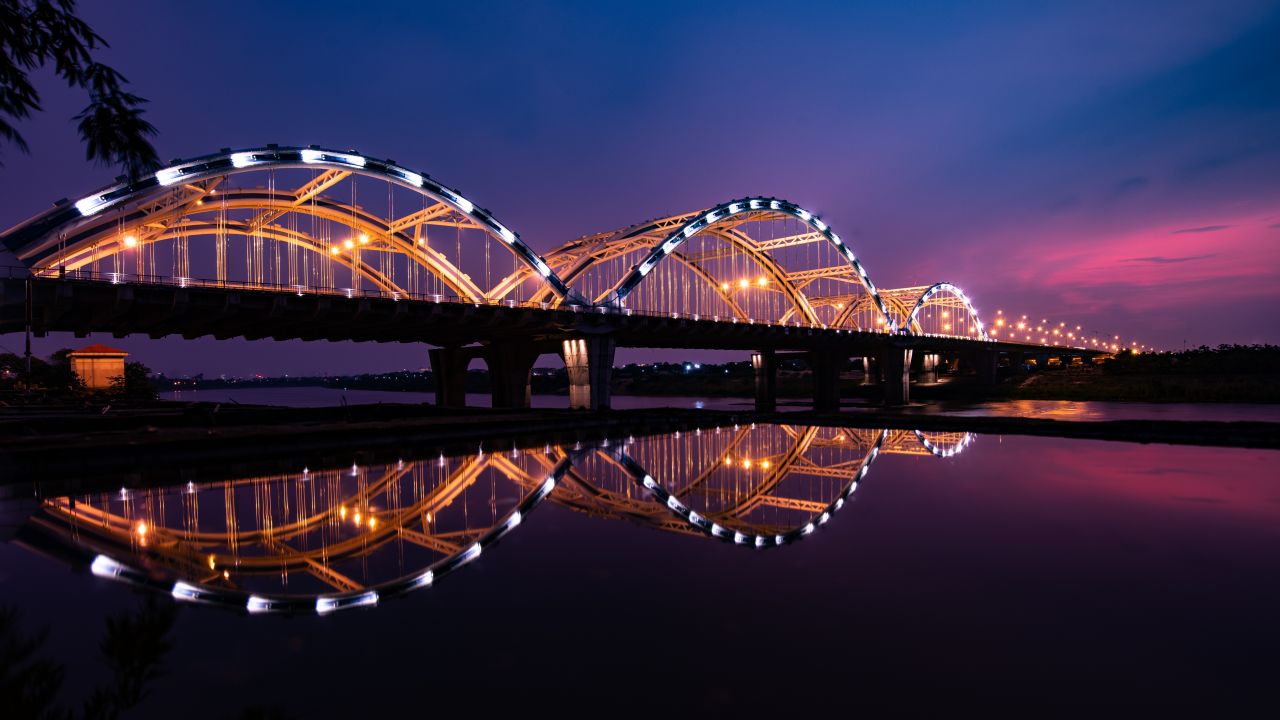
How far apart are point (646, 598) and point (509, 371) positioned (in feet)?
167

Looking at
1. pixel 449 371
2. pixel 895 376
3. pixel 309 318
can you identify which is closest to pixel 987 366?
pixel 895 376

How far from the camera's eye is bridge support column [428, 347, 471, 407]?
2375 inches

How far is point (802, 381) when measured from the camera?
144 metres

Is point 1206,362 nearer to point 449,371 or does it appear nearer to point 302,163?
point 449,371

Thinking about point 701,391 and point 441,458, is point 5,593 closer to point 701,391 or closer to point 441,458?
point 441,458

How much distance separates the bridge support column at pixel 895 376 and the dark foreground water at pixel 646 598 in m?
68.7

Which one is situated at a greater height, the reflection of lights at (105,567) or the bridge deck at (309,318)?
the bridge deck at (309,318)

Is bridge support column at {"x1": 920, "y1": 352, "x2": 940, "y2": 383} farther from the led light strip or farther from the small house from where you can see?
the small house

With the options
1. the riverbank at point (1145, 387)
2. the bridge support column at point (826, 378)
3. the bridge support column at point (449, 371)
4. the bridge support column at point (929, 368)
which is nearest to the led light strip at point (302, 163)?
the bridge support column at point (449, 371)

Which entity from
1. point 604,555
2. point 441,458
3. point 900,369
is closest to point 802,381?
point 900,369

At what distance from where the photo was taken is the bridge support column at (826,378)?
80500 mm

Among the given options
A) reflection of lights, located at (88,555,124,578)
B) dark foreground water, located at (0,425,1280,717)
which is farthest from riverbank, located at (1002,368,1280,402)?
reflection of lights, located at (88,555,124,578)

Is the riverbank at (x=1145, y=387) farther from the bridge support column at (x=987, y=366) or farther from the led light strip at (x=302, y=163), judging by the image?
the led light strip at (x=302, y=163)

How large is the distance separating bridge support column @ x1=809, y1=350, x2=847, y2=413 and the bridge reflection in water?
56.9m
